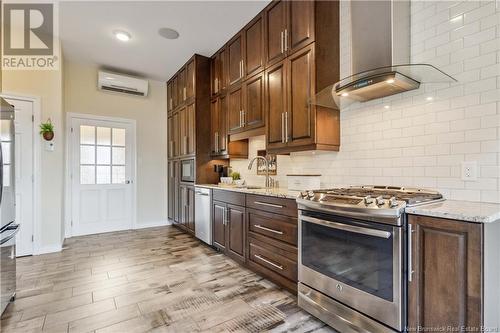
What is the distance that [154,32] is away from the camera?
3256 mm

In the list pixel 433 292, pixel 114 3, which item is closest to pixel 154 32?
pixel 114 3

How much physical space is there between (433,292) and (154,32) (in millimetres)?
3756

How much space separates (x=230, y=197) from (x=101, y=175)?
9.19ft

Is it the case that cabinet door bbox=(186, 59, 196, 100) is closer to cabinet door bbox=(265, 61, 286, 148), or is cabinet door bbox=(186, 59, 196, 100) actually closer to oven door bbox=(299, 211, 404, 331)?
cabinet door bbox=(265, 61, 286, 148)

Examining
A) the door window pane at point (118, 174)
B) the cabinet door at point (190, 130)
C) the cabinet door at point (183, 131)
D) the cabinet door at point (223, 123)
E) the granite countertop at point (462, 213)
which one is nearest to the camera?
the granite countertop at point (462, 213)

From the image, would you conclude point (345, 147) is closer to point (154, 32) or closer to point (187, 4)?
point (187, 4)

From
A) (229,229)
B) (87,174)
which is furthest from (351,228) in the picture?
(87,174)

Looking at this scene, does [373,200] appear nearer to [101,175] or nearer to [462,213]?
[462,213]

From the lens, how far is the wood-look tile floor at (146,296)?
5.88 ft

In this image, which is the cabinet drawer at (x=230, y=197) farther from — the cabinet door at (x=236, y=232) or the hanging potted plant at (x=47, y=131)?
the hanging potted plant at (x=47, y=131)

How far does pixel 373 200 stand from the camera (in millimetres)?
1525

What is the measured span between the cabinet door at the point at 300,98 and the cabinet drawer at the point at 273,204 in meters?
0.59

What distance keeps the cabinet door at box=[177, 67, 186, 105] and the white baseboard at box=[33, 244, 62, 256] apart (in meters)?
2.78

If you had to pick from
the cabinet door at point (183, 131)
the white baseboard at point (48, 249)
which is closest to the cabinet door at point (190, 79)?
the cabinet door at point (183, 131)
